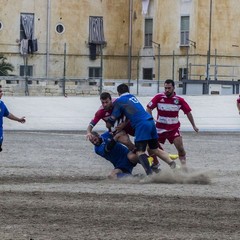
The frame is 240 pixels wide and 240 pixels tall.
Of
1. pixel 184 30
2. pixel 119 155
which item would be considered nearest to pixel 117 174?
pixel 119 155

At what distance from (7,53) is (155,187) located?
162 feet

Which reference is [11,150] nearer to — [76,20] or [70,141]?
[70,141]

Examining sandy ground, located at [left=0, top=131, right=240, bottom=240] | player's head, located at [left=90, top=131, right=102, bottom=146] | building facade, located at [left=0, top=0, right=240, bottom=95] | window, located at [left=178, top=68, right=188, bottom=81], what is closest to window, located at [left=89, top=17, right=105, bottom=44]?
building facade, located at [left=0, top=0, right=240, bottom=95]

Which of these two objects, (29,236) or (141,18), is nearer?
(29,236)

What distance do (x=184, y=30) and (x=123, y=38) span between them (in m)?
4.52

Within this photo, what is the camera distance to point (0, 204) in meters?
13.4

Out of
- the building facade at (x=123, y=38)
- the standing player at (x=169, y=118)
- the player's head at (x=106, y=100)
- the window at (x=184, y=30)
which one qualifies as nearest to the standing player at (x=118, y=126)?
the player's head at (x=106, y=100)

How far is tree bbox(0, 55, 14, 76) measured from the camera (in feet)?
200

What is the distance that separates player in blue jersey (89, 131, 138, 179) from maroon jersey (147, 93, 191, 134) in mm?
1674

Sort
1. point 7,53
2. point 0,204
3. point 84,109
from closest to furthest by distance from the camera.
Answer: point 0,204, point 84,109, point 7,53

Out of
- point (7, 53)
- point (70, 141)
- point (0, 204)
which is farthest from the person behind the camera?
point (7, 53)

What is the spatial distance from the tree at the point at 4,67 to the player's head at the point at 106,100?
43682 millimetres

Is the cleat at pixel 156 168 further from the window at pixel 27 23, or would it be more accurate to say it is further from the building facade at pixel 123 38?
the window at pixel 27 23

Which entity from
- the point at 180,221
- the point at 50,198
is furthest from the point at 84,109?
the point at 180,221
